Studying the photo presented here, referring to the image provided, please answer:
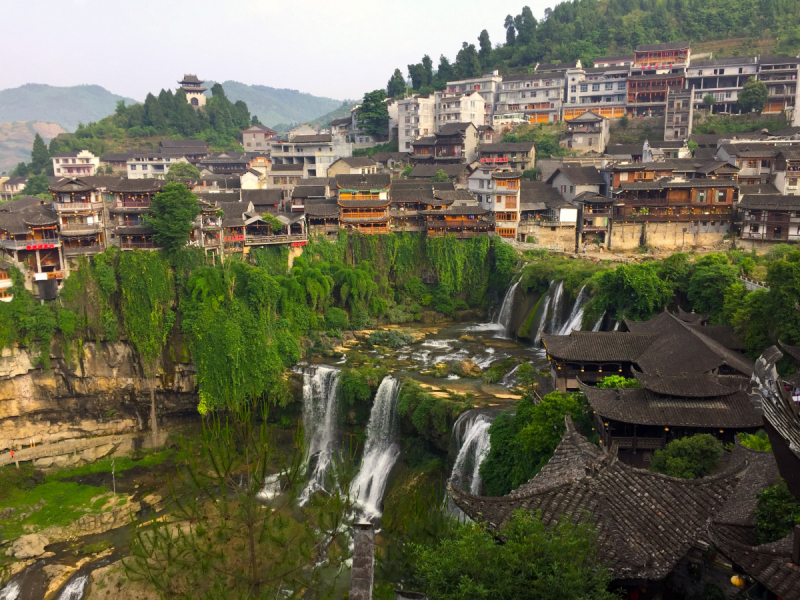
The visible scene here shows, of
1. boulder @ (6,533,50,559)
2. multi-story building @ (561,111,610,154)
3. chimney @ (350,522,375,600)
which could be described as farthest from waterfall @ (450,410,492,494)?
multi-story building @ (561,111,610,154)

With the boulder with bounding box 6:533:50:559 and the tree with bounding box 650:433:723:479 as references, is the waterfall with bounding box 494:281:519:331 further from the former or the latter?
the boulder with bounding box 6:533:50:559

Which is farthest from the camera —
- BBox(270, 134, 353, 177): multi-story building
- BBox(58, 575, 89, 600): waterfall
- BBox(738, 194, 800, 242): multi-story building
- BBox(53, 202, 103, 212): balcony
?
BBox(270, 134, 353, 177): multi-story building

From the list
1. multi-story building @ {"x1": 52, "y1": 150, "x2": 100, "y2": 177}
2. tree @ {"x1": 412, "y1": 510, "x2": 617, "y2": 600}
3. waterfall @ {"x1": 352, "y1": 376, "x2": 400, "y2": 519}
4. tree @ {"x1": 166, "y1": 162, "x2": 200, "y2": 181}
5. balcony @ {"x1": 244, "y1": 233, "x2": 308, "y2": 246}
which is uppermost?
multi-story building @ {"x1": 52, "y1": 150, "x2": 100, "y2": 177}

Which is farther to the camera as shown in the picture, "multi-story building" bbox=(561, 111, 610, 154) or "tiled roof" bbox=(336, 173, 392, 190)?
"multi-story building" bbox=(561, 111, 610, 154)

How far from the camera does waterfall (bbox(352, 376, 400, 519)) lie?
36.2m

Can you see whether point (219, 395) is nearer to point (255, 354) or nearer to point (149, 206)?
point (255, 354)

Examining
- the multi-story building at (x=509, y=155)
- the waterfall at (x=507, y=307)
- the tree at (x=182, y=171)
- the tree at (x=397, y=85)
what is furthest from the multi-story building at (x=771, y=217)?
the tree at (x=397, y=85)

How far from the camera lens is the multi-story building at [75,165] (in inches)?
3551

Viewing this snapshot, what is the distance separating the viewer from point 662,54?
86688 mm

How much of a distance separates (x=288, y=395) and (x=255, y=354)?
3937 mm

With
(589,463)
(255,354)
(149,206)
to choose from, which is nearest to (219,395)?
(255,354)

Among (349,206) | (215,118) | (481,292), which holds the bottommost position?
(481,292)

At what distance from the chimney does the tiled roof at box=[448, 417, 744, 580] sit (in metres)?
2.54

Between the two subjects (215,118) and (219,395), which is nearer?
(219,395)
